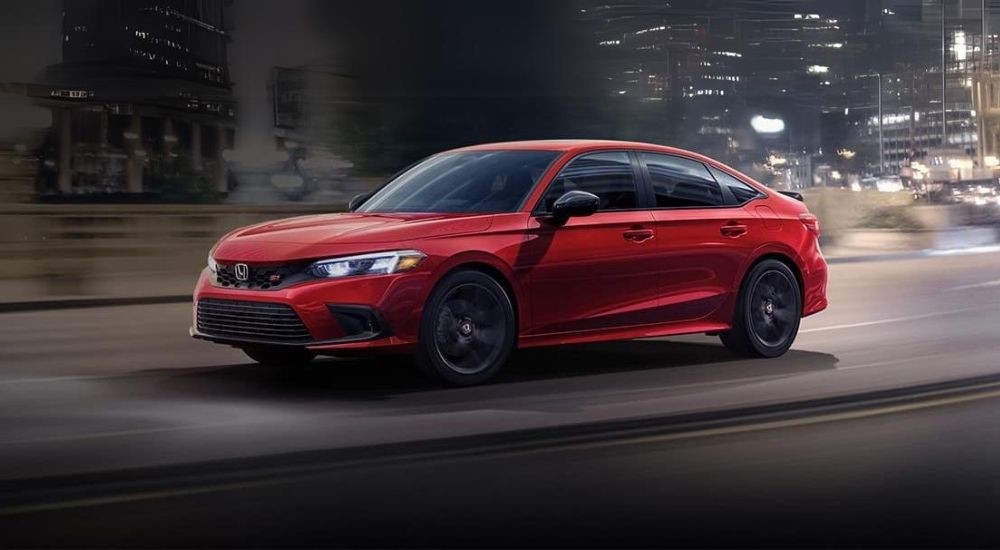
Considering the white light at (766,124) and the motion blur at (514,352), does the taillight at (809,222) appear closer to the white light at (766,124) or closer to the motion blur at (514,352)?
the motion blur at (514,352)

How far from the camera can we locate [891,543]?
19.7 feet

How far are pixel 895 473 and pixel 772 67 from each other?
2721cm

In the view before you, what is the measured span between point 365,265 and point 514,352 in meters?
2.83

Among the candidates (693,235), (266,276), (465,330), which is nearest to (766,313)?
(693,235)

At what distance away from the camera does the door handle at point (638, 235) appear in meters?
10.7

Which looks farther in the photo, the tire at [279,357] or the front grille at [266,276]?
the tire at [279,357]

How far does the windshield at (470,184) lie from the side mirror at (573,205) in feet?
0.89

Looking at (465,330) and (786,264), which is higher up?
(786,264)

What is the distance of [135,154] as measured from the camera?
83.6 ft

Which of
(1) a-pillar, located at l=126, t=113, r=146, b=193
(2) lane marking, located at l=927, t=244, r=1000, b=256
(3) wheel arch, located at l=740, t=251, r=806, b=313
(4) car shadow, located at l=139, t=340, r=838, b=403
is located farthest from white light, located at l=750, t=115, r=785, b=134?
(3) wheel arch, located at l=740, t=251, r=806, b=313

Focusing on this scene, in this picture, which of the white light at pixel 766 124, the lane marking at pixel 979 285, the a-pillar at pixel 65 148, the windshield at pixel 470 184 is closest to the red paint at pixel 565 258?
the windshield at pixel 470 184

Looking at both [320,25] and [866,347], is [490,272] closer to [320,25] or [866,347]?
[866,347]

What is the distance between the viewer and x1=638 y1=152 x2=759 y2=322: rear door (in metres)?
11.0

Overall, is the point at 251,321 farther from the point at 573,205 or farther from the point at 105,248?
the point at 105,248
